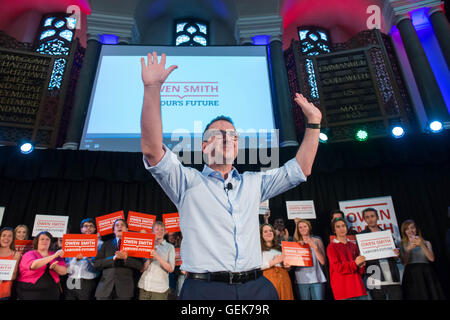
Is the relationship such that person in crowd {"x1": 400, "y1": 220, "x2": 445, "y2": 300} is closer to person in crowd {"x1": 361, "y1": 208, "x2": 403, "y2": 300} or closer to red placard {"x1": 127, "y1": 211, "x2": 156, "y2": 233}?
person in crowd {"x1": 361, "y1": 208, "x2": 403, "y2": 300}

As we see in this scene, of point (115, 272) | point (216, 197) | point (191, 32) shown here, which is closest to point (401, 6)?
point (191, 32)

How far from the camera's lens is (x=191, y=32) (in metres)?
7.42

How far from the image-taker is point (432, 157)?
413 cm

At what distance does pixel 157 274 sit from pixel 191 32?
6.12m

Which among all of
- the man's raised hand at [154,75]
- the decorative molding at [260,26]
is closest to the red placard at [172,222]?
the man's raised hand at [154,75]

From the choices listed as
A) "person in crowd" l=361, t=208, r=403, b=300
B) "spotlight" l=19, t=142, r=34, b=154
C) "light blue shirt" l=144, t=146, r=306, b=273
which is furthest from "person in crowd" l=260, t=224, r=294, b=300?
"spotlight" l=19, t=142, r=34, b=154

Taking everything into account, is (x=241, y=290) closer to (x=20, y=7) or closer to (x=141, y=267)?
(x=141, y=267)

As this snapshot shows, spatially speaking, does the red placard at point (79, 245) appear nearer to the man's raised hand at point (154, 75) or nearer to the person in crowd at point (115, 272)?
the person in crowd at point (115, 272)

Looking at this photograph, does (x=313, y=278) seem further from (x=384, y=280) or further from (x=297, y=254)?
(x=384, y=280)

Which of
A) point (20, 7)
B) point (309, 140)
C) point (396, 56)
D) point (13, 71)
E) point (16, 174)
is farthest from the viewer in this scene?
point (20, 7)

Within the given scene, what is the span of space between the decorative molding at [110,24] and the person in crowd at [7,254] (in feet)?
14.2

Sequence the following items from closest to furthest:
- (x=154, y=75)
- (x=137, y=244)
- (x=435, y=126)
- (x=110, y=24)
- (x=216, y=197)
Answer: (x=154, y=75) → (x=216, y=197) → (x=137, y=244) → (x=435, y=126) → (x=110, y=24)
